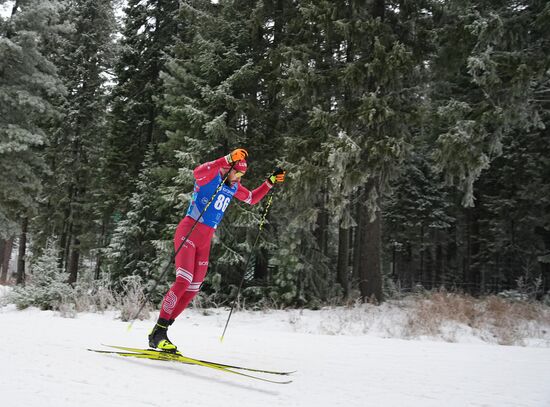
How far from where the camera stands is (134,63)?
19.8 metres

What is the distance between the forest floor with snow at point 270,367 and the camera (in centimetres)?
302

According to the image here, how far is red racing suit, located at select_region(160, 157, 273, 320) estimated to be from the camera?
4.94m

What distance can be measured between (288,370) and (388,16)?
1079 cm

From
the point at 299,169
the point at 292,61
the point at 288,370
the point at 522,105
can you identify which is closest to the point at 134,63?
the point at 292,61

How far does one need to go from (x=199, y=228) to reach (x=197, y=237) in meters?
0.12

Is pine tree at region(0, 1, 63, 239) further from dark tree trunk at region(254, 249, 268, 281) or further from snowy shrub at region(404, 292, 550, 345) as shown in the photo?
snowy shrub at region(404, 292, 550, 345)

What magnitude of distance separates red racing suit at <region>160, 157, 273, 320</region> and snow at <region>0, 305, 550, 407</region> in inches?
27.8

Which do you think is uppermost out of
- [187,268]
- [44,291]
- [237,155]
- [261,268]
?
[237,155]

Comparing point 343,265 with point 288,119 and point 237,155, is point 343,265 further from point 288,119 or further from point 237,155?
point 237,155

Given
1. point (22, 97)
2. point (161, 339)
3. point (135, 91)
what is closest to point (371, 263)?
point (161, 339)

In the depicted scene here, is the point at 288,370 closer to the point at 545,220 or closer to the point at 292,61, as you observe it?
the point at 292,61

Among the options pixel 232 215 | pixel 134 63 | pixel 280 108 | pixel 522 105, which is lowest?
pixel 232 215

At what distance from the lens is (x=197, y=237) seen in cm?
512

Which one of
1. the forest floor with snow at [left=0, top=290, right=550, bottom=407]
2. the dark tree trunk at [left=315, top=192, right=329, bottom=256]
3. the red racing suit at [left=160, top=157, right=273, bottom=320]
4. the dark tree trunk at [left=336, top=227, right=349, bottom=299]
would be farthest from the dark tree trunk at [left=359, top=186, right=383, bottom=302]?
the red racing suit at [left=160, top=157, right=273, bottom=320]
